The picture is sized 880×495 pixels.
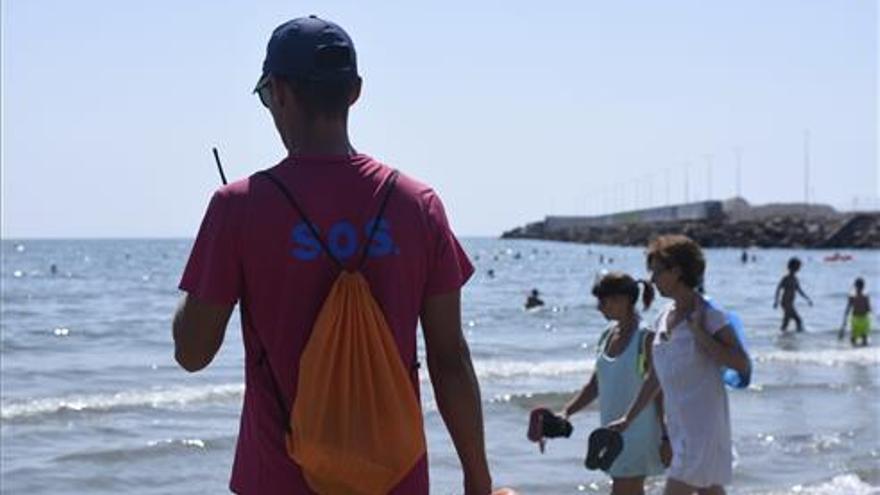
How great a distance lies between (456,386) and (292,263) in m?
0.47

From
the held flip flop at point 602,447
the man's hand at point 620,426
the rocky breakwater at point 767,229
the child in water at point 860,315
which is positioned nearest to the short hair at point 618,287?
the man's hand at point 620,426

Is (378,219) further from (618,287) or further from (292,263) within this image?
(618,287)

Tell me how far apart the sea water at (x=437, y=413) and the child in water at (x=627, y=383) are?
330 centimetres

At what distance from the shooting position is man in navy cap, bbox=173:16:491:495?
2.97 meters

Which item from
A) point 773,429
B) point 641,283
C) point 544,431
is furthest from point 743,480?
point 544,431

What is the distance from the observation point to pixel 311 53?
3.04m

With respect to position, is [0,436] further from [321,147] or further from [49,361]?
[321,147]

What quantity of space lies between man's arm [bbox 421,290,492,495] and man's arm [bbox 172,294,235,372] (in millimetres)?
432

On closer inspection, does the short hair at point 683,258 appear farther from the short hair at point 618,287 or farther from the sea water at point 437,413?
the sea water at point 437,413

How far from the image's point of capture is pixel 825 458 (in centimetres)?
1285

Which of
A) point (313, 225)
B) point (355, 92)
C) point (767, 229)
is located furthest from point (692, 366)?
point (767, 229)

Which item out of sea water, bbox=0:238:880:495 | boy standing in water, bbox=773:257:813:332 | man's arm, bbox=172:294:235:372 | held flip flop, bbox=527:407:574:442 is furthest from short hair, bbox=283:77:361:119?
boy standing in water, bbox=773:257:813:332

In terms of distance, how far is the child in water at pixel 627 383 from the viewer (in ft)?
23.6

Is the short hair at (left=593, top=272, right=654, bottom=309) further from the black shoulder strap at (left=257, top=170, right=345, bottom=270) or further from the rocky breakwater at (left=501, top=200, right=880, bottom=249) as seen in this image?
the rocky breakwater at (left=501, top=200, right=880, bottom=249)
